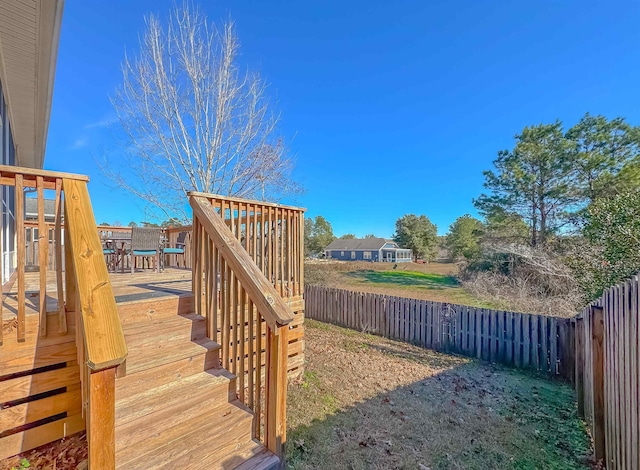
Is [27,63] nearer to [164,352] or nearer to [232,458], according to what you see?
[164,352]

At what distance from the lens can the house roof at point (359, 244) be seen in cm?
4653

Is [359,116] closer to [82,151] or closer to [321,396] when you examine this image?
[82,151]

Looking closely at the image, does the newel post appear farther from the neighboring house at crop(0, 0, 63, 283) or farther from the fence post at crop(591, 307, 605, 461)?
the neighboring house at crop(0, 0, 63, 283)

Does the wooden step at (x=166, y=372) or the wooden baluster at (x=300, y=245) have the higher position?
the wooden baluster at (x=300, y=245)

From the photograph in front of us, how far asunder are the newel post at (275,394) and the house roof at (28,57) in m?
4.01

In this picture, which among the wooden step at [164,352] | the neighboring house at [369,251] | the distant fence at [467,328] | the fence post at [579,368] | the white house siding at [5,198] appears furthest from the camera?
the neighboring house at [369,251]

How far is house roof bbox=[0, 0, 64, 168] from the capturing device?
113 inches

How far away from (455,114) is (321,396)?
15173 millimetres

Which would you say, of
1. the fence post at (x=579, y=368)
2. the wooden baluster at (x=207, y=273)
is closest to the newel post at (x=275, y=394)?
the wooden baluster at (x=207, y=273)

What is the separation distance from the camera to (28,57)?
3.50m

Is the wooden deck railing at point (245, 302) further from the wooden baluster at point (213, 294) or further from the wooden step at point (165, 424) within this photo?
the wooden step at point (165, 424)

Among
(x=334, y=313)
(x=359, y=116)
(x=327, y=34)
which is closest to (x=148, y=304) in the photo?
(x=334, y=313)

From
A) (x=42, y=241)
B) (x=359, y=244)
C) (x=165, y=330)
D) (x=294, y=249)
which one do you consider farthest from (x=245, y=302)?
(x=359, y=244)

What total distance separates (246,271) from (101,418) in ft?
3.99
